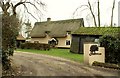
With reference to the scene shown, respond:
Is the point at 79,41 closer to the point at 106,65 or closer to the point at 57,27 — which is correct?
the point at 106,65

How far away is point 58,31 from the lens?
57.1m

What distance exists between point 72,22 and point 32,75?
43.2 metres

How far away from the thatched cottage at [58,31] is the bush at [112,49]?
30.5m

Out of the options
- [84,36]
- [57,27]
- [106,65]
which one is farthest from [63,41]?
[106,65]

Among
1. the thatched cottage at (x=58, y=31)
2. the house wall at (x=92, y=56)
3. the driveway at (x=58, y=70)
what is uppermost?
the thatched cottage at (x=58, y=31)

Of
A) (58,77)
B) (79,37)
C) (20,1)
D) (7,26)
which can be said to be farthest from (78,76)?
(20,1)

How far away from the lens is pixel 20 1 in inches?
1500

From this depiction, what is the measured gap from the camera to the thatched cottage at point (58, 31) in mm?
55000

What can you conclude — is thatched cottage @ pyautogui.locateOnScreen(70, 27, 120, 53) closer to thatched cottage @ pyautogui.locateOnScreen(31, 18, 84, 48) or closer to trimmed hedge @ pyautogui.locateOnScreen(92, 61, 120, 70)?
trimmed hedge @ pyautogui.locateOnScreen(92, 61, 120, 70)

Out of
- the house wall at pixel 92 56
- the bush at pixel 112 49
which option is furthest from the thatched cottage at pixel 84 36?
the house wall at pixel 92 56

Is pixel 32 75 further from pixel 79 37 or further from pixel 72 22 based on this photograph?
pixel 72 22

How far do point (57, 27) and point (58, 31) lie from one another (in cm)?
183

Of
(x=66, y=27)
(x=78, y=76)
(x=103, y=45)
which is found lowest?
(x=78, y=76)

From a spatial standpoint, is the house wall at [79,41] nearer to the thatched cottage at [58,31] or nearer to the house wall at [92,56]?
the house wall at [92,56]
